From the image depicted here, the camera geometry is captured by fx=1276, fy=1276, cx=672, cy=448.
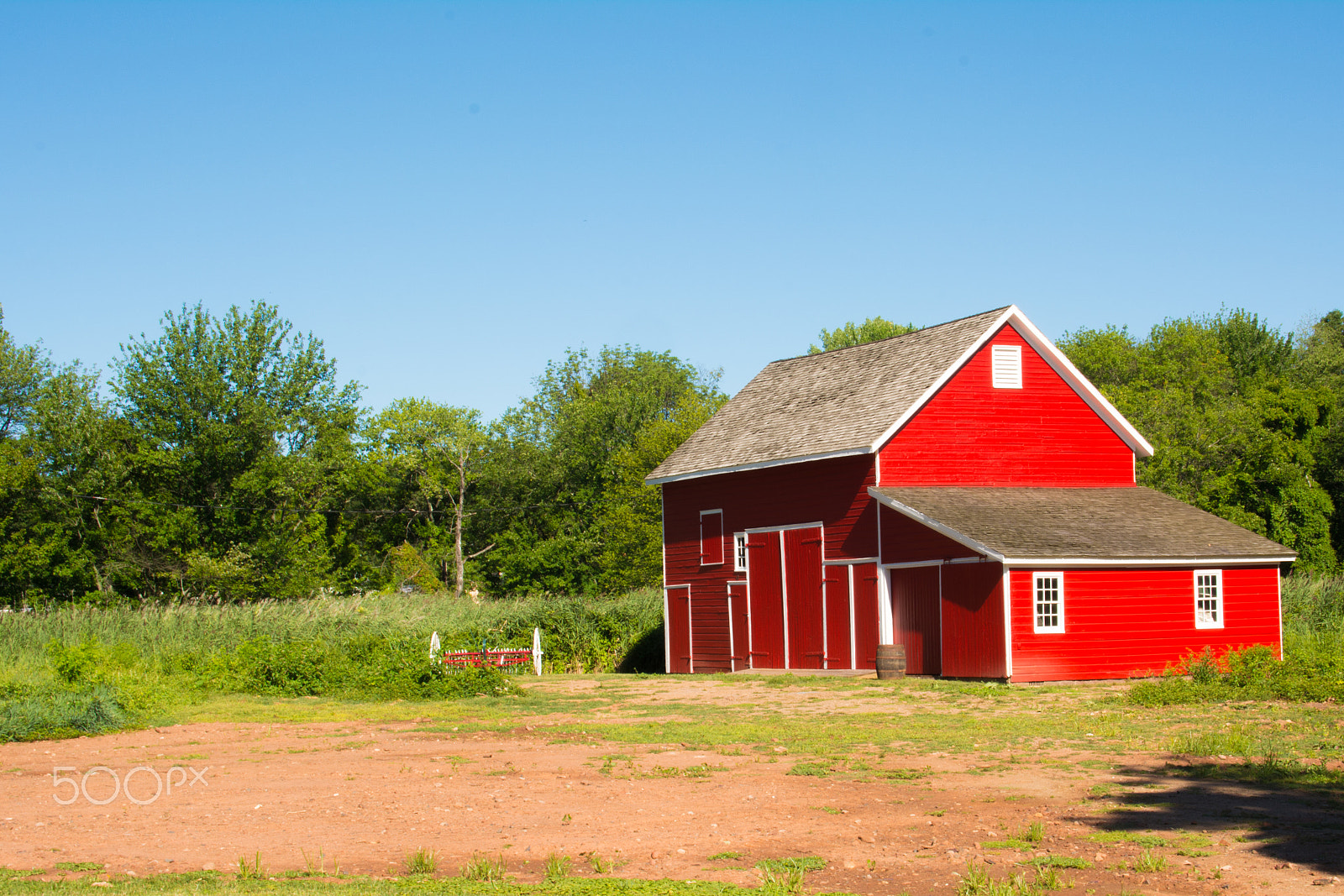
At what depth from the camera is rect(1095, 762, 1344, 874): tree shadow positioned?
360 inches

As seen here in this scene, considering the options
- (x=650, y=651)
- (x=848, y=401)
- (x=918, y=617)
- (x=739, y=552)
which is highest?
(x=848, y=401)

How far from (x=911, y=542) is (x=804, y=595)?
4.09 meters

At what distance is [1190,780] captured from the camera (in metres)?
12.0

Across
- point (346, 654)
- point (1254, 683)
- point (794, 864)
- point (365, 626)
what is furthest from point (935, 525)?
point (794, 864)

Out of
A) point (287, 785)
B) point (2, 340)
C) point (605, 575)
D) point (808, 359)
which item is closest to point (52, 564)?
point (2, 340)

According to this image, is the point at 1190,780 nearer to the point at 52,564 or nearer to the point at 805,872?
the point at 805,872

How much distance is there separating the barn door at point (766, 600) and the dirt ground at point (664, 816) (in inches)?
606

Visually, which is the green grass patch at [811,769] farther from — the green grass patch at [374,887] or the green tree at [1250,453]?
the green tree at [1250,453]

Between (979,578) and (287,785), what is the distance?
1522 centimetres

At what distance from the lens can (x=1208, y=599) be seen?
26016 mm

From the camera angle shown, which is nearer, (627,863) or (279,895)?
(279,895)

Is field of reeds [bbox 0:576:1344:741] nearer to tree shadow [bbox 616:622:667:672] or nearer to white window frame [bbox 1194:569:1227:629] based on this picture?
tree shadow [bbox 616:622:667:672]

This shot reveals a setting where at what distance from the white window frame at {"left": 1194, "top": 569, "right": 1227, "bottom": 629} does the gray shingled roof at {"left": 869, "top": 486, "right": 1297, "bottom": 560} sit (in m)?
0.53

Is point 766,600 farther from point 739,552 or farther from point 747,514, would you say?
point 747,514
